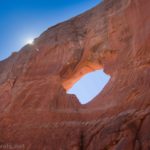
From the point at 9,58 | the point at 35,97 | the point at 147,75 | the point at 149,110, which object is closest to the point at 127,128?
the point at 149,110

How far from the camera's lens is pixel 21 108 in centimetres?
1609

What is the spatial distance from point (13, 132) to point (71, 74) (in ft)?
15.7

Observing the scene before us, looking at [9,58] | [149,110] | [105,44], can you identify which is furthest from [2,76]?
[149,110]

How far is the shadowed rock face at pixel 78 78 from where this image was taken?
38.0 ft

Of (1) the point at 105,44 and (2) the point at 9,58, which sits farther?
(2) the point at 9,58

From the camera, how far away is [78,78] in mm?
17891

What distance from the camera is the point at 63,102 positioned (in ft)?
50.3

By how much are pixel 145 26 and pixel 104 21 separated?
351 cm

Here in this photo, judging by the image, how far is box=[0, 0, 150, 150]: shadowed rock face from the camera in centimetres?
Answer: 1157

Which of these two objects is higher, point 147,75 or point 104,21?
point 104,21

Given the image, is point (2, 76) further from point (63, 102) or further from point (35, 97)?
point (63, 102)

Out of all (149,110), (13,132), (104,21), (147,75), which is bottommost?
(13,132)

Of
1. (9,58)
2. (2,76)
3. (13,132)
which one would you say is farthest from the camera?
(9,58)

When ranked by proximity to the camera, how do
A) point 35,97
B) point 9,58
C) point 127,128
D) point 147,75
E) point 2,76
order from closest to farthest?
point 127,128, point 147,75, point 35,97, point 2,76, point 9,58
